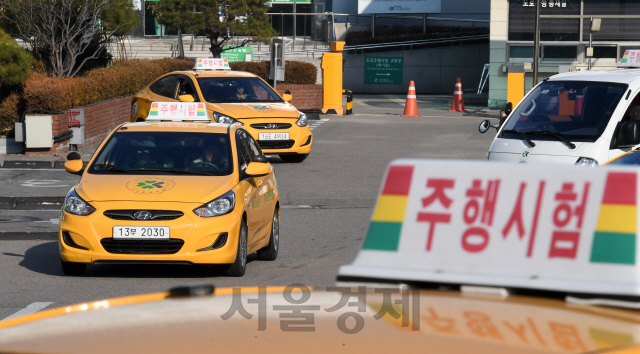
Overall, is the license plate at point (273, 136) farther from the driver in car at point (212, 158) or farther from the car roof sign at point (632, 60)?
the driver in car at point (212, 158)

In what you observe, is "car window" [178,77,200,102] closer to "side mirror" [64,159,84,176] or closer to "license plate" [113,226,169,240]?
"side mirror" [64,159,84,176]

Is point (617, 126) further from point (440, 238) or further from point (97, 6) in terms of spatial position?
point (97, 6)

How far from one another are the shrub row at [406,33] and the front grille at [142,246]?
36848 millimetres

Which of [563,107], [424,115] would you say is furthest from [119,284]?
[424,115]

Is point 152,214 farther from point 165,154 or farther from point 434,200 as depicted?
point 434,200

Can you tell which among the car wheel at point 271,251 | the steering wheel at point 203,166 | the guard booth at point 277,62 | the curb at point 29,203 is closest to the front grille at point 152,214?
the steering wheel at point 203,166

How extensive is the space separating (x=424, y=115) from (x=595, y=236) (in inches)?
1042

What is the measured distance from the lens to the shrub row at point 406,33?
1722 inches

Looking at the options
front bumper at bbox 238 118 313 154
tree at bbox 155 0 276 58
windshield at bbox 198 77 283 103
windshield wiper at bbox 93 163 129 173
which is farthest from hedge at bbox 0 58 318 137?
tree at bbox 155 0 276 58

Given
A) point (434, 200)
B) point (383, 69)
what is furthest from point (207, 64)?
point (383, 69)

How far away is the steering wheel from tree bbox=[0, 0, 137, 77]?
12.7 m

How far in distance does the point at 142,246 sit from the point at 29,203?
16.0 feet

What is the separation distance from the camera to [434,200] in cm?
267

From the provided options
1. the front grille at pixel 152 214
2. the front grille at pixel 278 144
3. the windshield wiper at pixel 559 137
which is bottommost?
the front grille at pixel 278 144
